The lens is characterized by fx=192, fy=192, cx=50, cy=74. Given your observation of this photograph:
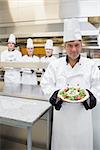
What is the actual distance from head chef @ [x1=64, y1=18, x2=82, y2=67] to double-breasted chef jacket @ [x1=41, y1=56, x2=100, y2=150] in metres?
0.05

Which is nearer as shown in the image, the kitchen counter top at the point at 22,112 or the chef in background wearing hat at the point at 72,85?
the kitchen counter top at the point at 22,112

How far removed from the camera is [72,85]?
1.27m

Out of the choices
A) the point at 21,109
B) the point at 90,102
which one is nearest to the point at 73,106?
the point at 90,102

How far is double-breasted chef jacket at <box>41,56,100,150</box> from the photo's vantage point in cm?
123

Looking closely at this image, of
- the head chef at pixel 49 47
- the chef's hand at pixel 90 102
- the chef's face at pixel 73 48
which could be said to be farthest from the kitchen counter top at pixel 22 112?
the head chef at pixel 49 47

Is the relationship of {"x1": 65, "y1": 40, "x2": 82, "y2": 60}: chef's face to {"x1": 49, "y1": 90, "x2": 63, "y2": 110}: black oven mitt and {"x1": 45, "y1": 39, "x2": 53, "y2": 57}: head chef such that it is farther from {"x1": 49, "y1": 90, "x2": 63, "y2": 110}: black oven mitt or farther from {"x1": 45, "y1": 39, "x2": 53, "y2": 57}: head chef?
{"x1": 45, "y1": 39, "x2": 53, "y2": 57}: head chef

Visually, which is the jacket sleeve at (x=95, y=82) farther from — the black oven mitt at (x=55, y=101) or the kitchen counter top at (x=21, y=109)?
the kitchen counter top at (x=21, y=109)

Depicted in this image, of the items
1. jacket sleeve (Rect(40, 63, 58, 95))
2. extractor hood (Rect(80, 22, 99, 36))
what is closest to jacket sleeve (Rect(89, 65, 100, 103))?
jacket sleeve (Rect(40, 63, 58, 95))

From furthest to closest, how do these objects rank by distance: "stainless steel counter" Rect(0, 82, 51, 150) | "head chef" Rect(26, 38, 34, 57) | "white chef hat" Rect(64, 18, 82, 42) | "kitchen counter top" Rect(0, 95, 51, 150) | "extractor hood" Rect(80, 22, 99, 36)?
"head chef" Rect(26, 38, 34, 57) → "extractor hood" Rect(80, 22, 99, 36) → "stainless steel counter" Rect(0, 82, 51, 150) → "white chef hat" Rect(64, 18, 82, 42) → "kitchen counter top" Rect(0, 95, 51, 150)

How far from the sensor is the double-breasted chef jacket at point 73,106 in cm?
123

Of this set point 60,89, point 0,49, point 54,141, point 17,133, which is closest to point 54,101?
point 60,89

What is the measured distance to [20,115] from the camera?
1.16 metres

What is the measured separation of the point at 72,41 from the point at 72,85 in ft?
0.95

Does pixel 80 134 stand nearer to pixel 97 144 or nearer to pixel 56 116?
pixel 56 116
